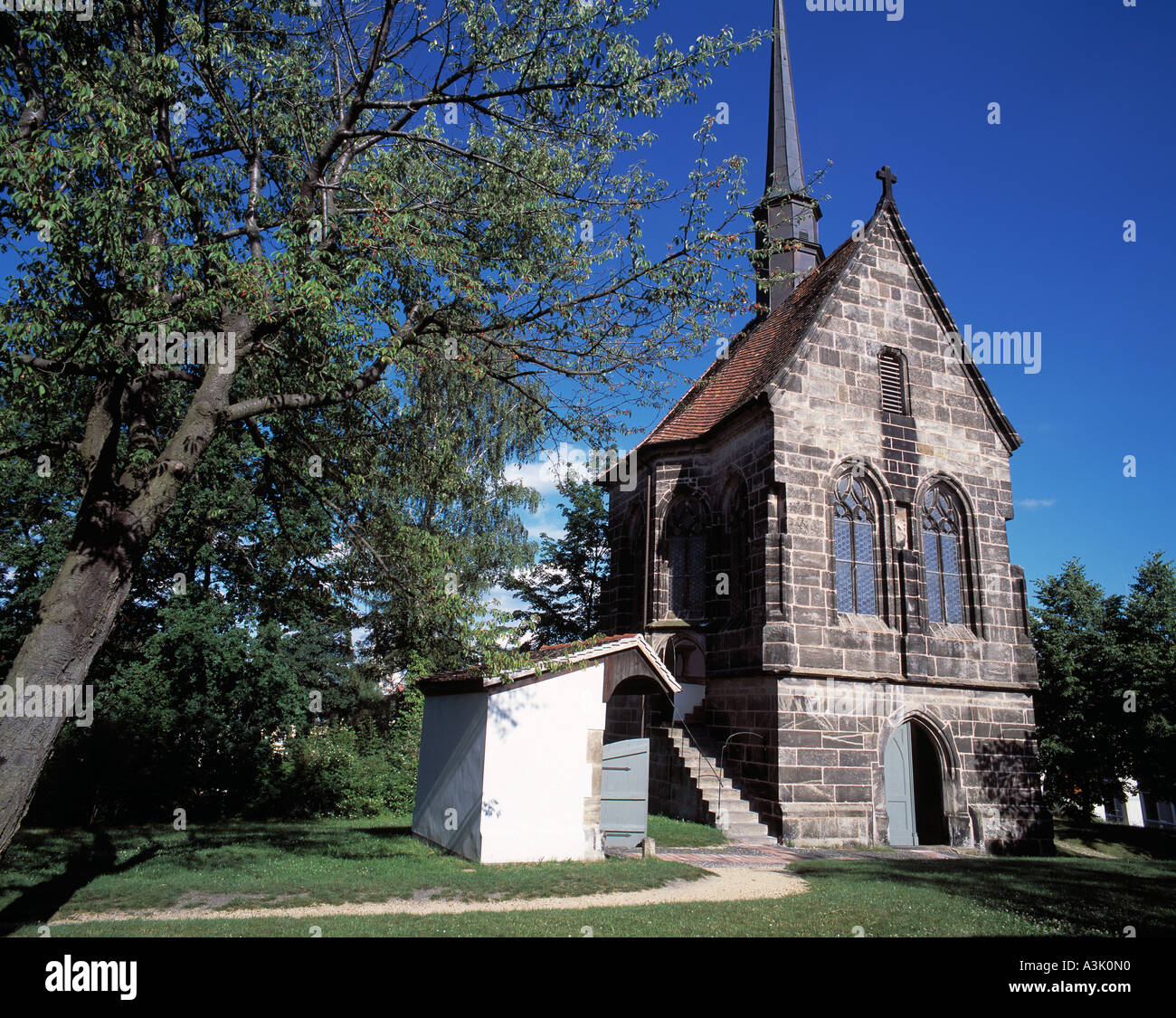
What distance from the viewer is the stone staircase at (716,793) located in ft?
42.4

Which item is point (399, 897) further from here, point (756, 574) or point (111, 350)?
point (756, 574)

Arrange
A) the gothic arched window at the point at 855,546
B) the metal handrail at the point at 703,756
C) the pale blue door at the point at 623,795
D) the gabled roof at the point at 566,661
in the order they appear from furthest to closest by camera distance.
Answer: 1. the gothic arched window at the point at 855,546
2. the metal handrail at the point at 703,756
3. the pale blue door at the point at 623,795
4. the gabled roof at the point at 566,661

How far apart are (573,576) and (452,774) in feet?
56.7

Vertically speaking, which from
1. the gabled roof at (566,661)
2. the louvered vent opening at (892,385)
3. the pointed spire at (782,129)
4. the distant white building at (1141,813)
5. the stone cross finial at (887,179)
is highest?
the pointed spire at (782,129)

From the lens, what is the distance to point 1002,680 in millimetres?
15273

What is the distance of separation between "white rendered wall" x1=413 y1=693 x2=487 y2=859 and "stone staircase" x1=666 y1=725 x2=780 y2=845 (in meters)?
4.70

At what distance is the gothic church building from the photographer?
536 inches

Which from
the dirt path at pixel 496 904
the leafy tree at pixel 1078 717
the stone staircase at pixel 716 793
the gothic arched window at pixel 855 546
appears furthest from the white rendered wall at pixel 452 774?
the leafy tree at pixel 1078 717

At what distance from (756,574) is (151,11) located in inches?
473

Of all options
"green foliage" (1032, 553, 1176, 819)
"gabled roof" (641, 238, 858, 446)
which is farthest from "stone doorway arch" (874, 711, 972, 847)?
"green foliage" (1032, 553, 1176, 819)

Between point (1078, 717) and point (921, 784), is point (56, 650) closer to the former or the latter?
point (921, 784)

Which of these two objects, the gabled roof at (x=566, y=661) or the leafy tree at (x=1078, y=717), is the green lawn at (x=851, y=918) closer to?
the gabled roof at (x=566, y=661)

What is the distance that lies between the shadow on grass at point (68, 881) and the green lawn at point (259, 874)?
1cm
